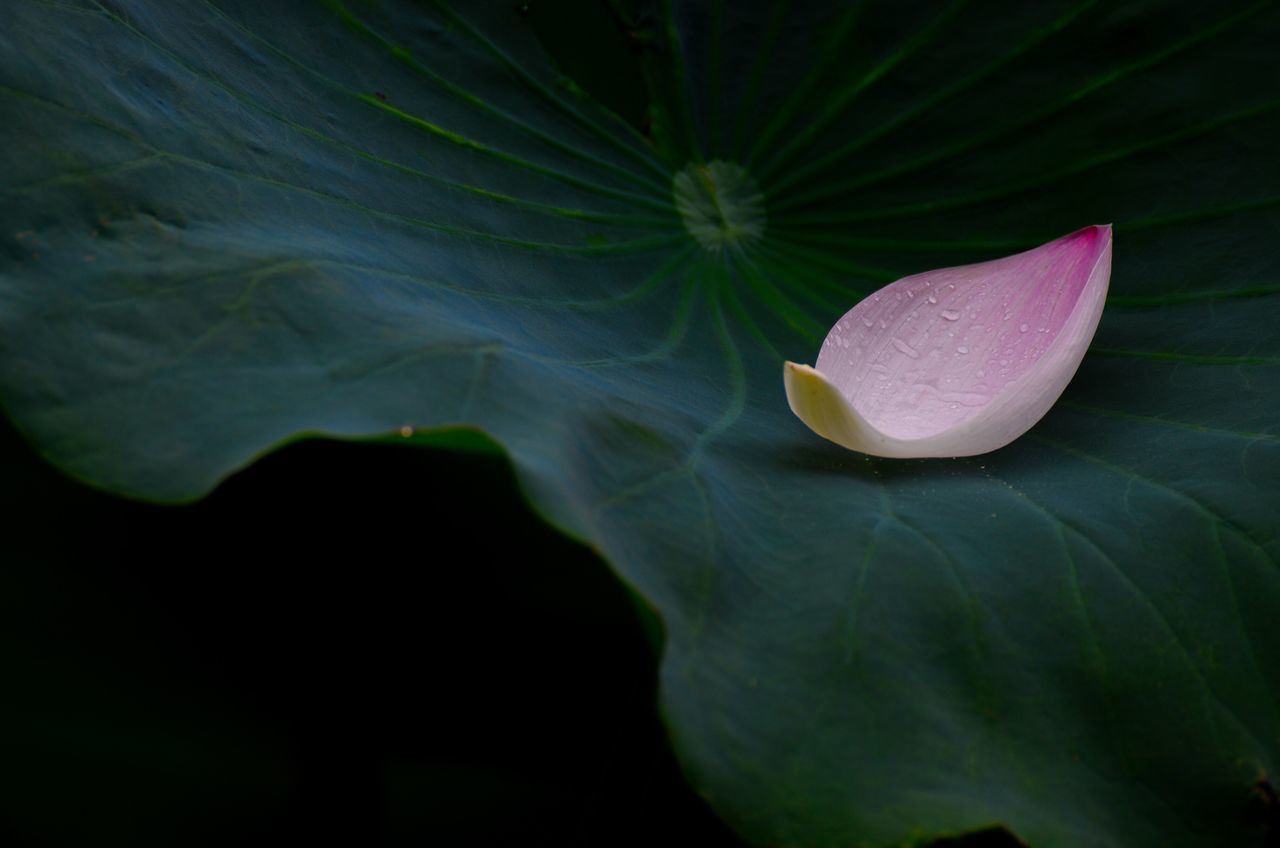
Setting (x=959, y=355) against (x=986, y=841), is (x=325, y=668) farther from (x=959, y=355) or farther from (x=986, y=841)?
(x=959, y=355)

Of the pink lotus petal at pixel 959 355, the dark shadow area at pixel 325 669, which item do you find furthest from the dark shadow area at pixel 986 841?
the pink lotus petal at pixel 959 355

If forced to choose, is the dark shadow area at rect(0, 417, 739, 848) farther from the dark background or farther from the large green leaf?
the large green leaf

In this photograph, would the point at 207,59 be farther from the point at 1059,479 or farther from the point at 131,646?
the point at 1059,479

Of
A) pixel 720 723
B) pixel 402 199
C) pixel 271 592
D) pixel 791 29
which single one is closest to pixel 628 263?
pixel 402 199

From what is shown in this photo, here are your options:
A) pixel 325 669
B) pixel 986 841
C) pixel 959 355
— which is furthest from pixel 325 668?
pixel 959 355

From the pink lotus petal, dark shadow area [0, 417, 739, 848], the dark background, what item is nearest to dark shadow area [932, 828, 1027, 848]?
the dark background

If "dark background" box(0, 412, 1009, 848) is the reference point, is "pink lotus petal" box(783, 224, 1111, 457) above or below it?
above
